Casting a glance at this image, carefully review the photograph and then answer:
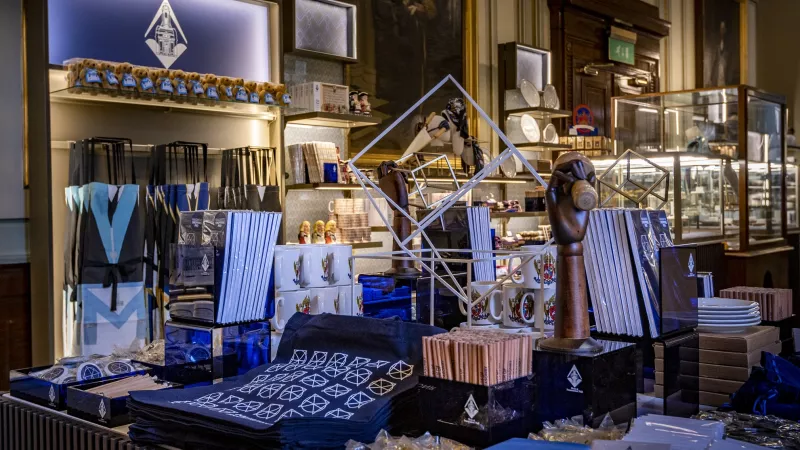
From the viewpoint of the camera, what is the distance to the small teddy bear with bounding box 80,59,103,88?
146 inches

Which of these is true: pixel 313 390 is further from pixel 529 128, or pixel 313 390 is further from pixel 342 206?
pixel 529 128

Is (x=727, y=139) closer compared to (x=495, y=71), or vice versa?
(x=727, y=139)

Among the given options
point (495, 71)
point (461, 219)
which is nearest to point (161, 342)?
point (461, 219)

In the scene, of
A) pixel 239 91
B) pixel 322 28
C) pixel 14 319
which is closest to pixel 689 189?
pixel 322 28

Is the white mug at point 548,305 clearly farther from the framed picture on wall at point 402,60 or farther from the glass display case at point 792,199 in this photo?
the glass display case at point 792,199

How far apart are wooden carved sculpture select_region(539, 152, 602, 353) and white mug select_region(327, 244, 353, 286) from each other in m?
1.03

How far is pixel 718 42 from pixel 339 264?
889cm

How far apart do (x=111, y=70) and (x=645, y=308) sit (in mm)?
3048

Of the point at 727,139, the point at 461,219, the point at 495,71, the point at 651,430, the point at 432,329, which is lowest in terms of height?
the point at 651,430

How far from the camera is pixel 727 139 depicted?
617 cm

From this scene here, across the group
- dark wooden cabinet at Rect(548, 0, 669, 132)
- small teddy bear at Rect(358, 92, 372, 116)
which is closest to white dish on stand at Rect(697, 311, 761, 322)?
small teddy bear at Rect(358, 92, 372, 116)

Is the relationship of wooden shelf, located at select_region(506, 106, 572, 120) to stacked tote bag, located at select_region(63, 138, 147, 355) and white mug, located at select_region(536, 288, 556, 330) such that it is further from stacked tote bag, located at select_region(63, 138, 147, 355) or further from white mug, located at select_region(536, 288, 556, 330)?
white mug, located at select_region(536, 288, 556, 330)

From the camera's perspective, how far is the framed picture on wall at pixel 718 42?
947 centimetres

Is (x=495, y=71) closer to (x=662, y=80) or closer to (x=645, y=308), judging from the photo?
(x=662, y=80)
